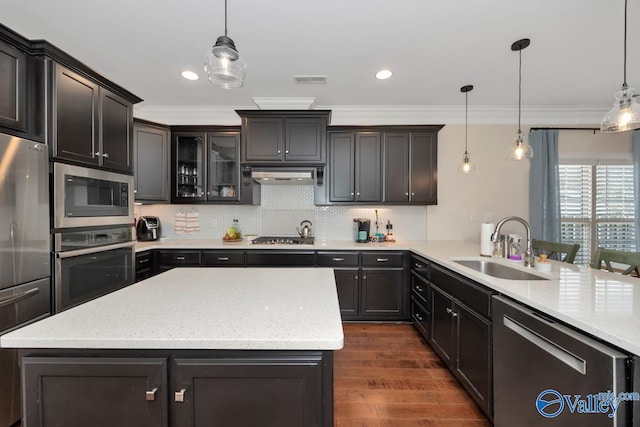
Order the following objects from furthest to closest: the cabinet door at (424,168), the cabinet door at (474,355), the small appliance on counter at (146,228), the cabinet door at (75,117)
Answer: the small appliance on counter at (146,228) → the cabinet door at (424,168) → the cabinet door at (75,117) → the cabinet door at (474,355)

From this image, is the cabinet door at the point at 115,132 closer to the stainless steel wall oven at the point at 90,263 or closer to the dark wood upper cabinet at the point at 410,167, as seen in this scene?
the stainless steel wall oven at the point at 90,263

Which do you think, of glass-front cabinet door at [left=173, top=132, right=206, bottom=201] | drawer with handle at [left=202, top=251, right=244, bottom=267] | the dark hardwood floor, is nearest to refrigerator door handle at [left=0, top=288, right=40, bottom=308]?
drawer with handle at [left=202, top=251, right=244, bottom=267]

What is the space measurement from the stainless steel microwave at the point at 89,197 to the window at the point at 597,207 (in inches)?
200

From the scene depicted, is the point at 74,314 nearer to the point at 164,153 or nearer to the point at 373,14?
the point at 373,14

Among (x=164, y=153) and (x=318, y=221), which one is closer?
(x=164, y=153)

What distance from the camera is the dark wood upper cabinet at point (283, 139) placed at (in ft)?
10.5

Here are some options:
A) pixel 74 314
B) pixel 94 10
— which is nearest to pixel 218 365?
pixel 74 314

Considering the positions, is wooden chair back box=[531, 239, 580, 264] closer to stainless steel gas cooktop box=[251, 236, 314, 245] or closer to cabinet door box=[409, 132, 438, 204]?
cabinet door box=[409, 132, 438, 204]

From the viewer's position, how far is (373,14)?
1838 mm

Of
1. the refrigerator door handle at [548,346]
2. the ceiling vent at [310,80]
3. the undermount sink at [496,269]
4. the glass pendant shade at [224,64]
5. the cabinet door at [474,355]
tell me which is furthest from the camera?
the ceiling vent at [310,80]

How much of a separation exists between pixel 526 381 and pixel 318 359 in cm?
112

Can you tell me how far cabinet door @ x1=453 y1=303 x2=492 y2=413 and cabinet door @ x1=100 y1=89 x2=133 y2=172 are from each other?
2.98 metres

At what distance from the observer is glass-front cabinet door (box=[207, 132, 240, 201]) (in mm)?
3391

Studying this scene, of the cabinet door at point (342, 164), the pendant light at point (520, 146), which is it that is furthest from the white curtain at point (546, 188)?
the cabinet door at point (342, 164)
